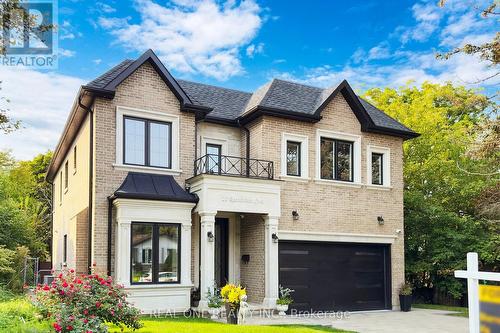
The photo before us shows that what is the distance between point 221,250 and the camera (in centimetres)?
1719

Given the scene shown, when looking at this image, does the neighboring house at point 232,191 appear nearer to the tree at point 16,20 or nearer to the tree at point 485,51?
the tree at point 16,20

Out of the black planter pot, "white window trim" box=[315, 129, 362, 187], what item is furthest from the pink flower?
the black planter pot

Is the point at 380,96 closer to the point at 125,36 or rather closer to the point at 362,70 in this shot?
the point at 362,70

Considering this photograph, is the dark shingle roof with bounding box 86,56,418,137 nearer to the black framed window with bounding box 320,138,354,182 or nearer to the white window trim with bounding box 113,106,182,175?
the white window trim with bounding box 113,106,182,175

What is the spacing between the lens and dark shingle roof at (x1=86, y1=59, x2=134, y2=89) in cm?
1466

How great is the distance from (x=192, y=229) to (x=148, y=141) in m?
3.02

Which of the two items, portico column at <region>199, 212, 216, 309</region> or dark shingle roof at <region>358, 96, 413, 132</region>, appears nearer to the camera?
portico column at <region>199, 212, 216, 309</region>

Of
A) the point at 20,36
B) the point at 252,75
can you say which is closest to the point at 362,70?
the point at 252,75

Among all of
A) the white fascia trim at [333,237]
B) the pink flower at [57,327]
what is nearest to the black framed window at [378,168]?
the white fascia trim at [333,237]

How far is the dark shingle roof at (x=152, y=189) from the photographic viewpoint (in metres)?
14.1

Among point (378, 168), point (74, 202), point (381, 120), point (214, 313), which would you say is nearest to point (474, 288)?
point (214, 313)

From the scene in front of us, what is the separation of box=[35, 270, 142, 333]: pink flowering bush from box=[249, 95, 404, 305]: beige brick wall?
7.30 m

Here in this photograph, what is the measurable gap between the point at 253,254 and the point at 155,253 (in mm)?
3448

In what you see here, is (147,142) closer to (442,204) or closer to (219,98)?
(219,98)
